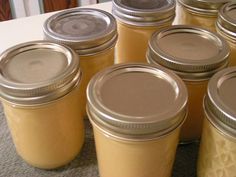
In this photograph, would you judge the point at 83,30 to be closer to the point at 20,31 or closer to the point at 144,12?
the point at 144,12

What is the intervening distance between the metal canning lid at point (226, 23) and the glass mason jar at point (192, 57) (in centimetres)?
3

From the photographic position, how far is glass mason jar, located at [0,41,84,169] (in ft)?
1.77

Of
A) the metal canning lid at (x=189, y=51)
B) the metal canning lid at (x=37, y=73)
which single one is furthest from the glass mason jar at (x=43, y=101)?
the metal canning lid at (x=189, y=51)

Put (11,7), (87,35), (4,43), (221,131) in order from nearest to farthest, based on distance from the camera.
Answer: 1. (221,131)
2. (87,35)
3. (4,43)
4. (11,7)

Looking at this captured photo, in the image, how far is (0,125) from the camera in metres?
0.73

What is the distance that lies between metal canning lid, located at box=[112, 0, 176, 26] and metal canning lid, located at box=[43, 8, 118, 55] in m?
0.03

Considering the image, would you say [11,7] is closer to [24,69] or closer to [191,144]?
[24,69]

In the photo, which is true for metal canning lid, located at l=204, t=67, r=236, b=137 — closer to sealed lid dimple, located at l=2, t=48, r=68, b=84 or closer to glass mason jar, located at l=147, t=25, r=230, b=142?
glass mason jar, located at l=147, t=25, r=230, b=142

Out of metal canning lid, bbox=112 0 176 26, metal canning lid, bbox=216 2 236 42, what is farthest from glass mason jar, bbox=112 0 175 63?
metal canning lid, bbox=216 2 236 42

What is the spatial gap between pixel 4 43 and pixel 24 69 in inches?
14.9

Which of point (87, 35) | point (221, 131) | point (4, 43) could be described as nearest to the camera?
point (221, 131)

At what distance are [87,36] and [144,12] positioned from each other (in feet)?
0.44

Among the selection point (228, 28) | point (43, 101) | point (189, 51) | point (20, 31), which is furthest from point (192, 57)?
point (20, 31)

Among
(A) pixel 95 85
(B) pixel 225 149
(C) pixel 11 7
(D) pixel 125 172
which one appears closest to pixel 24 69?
(A) pixel 95 85
